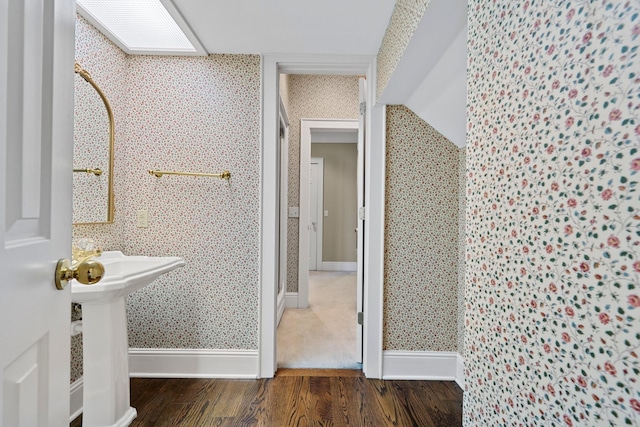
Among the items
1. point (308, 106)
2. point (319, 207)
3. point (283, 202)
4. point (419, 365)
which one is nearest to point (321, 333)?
point (419, 365)

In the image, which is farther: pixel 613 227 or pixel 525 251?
pixel 525 251

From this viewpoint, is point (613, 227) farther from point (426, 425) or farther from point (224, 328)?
point (224, 328)

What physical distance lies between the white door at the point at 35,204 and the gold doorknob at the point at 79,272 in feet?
0.06

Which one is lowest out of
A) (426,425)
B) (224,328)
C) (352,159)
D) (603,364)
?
(426,425)

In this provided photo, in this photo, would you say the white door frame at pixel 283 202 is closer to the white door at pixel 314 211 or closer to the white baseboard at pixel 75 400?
the white baseboard at pixel 75 400

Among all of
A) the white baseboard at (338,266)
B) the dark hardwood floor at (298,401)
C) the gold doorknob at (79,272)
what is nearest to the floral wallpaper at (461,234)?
the dark hardwood floor at (298,401)

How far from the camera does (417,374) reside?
2127mm

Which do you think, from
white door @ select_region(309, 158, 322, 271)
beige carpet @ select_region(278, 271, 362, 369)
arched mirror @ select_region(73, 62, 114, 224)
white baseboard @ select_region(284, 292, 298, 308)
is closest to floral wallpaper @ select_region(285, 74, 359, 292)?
white baseboard @ select_region(284, 292, 298, 308)

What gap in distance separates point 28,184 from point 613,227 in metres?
0.95

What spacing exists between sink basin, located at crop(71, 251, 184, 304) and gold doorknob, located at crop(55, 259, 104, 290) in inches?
24.9

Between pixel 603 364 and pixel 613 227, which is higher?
pixel 613 227

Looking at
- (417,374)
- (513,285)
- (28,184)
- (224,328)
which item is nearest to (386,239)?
(417,374)

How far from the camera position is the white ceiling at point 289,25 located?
1.62 metres

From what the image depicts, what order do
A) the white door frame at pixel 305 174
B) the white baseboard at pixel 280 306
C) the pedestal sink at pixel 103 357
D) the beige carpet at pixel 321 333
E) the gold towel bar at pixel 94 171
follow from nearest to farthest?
→ the pedestal sink at pixel 103 357
the gold towel bar at pixel 94 171
the beige carpet at pixel 321 333
the white baseboard at pixel 280 306
the white door frame at pixel 305 174
